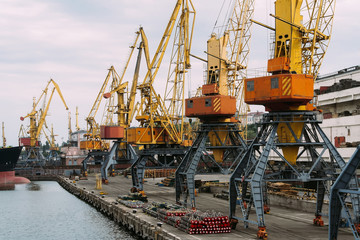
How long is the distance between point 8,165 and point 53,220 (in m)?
61.4

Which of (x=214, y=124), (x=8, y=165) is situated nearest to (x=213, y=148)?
(x=214, y=124)

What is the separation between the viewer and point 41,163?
15775 cm

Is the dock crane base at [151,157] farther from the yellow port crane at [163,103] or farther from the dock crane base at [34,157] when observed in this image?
the dock crane base at [34,157]

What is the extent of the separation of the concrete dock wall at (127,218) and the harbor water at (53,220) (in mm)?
867

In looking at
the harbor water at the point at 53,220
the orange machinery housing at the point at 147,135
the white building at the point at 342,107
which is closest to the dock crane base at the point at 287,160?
the harbor water at the point at 53,220

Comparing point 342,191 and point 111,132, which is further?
point 111,132

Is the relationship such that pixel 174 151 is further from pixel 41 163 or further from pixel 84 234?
pixel 41 163

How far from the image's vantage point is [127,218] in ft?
165

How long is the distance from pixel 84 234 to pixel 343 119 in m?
40.9

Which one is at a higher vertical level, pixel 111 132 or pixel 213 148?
pixel 111 132

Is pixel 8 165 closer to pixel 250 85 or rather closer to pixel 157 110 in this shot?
pixel 157 110

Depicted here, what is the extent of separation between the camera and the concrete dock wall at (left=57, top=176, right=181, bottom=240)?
39.1 metres

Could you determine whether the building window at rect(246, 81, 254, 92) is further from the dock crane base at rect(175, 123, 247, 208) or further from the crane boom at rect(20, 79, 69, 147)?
the crane boom at rect(20, 79, 69, 147)

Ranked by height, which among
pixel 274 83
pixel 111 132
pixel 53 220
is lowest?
pixel 53 220
